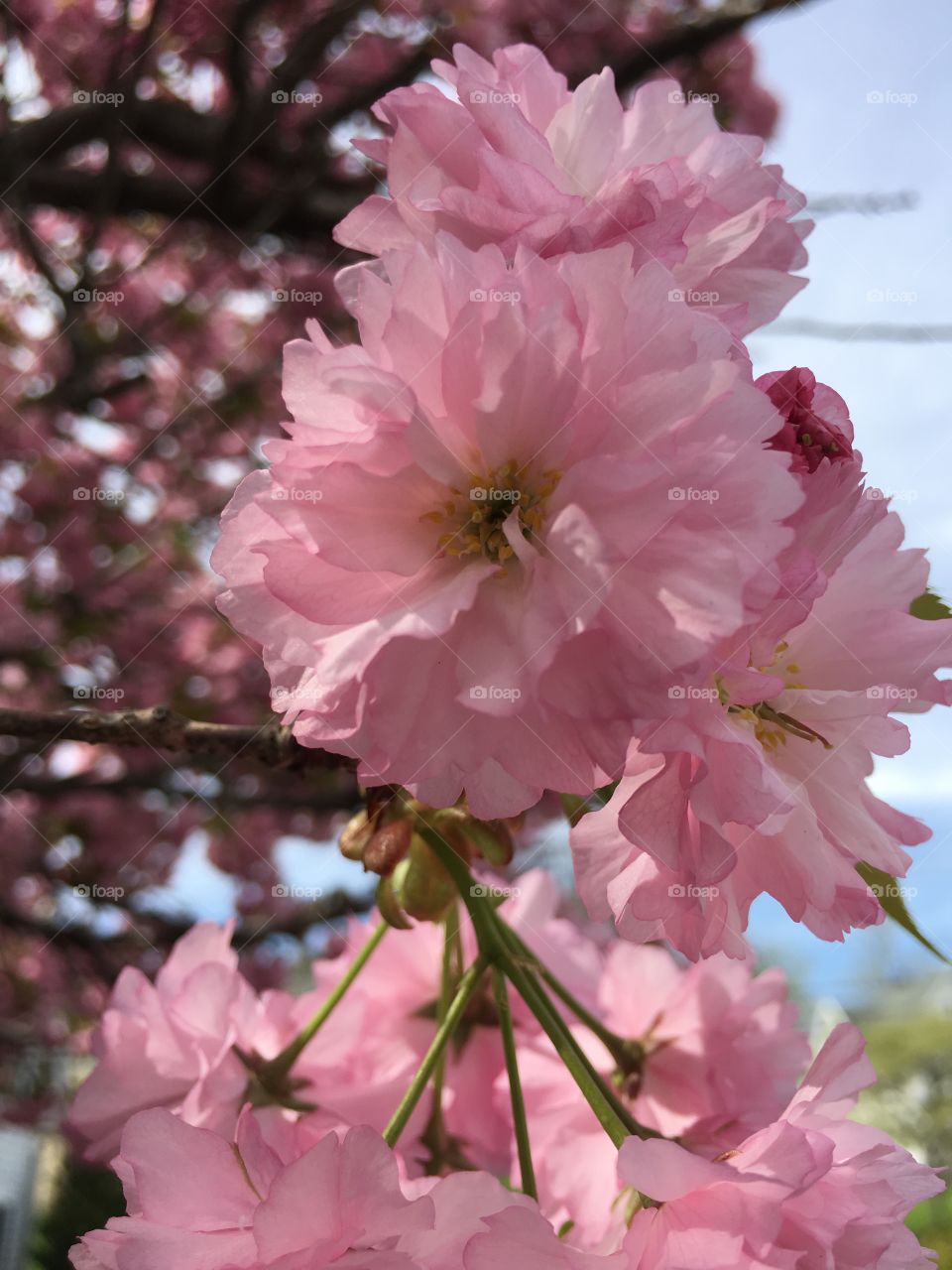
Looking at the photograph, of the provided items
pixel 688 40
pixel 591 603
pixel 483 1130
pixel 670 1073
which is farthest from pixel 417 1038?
pixel 688 40

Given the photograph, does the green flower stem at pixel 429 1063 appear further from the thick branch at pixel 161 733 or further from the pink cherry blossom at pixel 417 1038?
the thick branch at pixel 161 733

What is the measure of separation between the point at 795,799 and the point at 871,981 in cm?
1165

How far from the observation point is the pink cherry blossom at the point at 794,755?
56cm

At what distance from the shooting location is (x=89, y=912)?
2.74m

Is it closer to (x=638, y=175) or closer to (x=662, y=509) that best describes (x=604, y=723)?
(x=662, y=509)

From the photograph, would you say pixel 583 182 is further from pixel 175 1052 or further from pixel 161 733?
pixel 175 1052

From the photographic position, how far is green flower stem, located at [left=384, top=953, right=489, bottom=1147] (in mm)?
742

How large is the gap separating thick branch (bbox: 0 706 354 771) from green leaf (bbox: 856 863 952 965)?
1.21ft

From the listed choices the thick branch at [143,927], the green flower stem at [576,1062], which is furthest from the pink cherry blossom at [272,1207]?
the thick branch at [143,927]

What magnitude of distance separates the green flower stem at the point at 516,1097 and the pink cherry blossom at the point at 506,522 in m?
0.31

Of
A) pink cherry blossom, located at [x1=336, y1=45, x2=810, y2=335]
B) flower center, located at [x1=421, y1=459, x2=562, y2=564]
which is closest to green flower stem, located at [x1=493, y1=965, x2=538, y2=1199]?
flower center, located at [x1=421, y1=459, x2=562, y2=564]

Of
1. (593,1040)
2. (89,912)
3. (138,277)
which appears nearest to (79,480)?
(138,277)

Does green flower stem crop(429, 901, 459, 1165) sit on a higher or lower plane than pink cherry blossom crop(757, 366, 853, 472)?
lower

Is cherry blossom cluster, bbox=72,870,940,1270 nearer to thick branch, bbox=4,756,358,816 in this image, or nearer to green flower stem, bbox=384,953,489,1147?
green flower stem, bbox=384,953,489,1147
